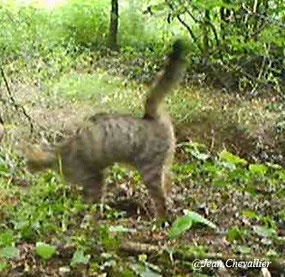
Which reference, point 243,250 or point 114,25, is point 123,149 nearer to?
point 243,250

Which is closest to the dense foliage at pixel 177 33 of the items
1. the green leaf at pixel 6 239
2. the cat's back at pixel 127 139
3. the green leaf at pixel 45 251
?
the cat's back at pixel 127 139

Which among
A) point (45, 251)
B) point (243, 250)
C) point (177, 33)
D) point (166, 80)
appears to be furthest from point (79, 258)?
point (177, 33)

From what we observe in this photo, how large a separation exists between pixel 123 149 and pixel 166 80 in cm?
52

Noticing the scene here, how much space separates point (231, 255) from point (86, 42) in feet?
28.9

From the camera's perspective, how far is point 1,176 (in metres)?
5.17

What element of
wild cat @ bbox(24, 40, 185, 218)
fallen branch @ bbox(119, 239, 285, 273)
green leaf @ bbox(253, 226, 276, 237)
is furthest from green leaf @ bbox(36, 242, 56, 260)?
wild cat @ bbox(24, 40, 185, 218)

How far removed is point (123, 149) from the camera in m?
4.79

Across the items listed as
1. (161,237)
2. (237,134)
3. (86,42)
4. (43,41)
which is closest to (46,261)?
(161,237)

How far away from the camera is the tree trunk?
11.6 meters

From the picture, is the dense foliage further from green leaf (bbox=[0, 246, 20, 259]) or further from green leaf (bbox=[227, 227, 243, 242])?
green leaf (bbox=[0, 246, 20, 259])

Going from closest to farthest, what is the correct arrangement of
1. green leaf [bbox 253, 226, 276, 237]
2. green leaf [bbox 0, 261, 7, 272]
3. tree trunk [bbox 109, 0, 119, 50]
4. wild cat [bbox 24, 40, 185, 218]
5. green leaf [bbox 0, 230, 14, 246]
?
green leaf [bbox 0, 261, 7, 272]
green leaf [bbox 0, 230, 14, 246]
green leaf [bbox 253, 226, 276, 237]
wild cat [bbox 24, 40, 185, 218]
tree trunk [bbox 109, 0, 119, 50]

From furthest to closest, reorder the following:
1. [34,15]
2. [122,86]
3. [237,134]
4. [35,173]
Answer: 1. [34,15]
2. [122,86]
3. [237,134]
4. [35,173]

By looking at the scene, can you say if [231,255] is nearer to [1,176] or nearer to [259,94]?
[1,176]

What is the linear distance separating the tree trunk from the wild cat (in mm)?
6873
